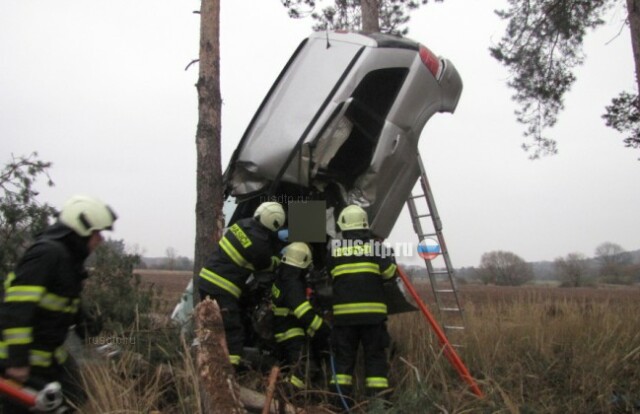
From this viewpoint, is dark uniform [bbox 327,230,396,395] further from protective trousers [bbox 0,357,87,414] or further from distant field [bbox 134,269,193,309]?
distant field [bbox 134,269,193,309]

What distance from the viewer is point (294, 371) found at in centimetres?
407

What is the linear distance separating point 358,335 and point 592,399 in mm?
1868

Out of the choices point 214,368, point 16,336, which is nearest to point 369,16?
point 214,368

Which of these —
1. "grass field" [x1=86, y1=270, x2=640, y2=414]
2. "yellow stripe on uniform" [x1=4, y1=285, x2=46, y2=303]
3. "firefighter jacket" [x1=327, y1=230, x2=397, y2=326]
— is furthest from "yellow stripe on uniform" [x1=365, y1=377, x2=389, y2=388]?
"yellow stripe on uniform" [x1=4, y1=285, x2=46, y2=303]

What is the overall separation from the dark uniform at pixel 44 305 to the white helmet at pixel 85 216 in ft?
0.16

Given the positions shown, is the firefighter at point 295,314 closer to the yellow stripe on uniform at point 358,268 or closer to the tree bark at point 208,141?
the yellow stripe on uniform at point 358,268

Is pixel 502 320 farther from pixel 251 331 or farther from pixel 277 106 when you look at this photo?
pixel 277 106

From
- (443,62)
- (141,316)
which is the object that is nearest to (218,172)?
(141,316)

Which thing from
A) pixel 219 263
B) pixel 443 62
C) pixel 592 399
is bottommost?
pixel 592 399

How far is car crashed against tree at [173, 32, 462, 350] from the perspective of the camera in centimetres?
432

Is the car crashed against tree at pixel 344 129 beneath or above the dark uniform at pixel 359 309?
above

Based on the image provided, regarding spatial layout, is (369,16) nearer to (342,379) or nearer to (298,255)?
(298,255)

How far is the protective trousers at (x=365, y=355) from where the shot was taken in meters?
4.07

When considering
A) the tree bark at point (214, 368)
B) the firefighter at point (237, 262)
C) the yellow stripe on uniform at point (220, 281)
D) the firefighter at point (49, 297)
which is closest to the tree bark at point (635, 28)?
the firefighter at point (237, 262)
